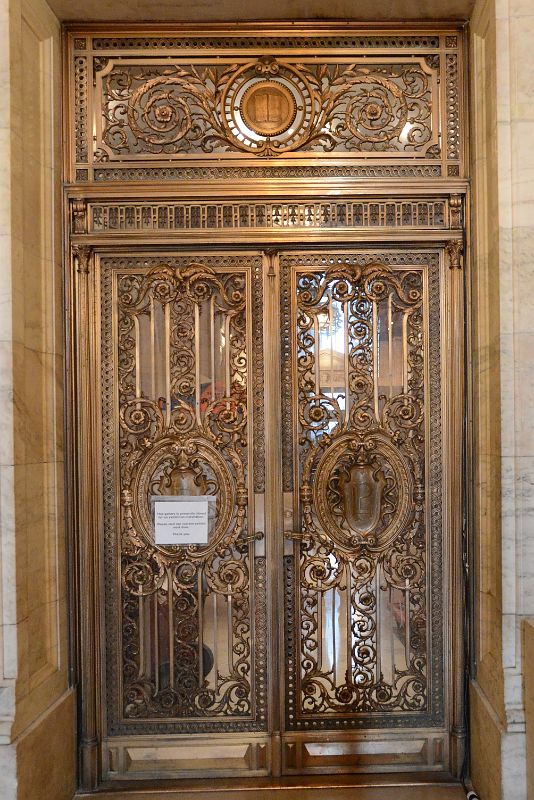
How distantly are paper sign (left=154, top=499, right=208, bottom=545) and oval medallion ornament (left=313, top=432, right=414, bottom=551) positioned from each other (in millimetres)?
468

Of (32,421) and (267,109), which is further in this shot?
(267,109)

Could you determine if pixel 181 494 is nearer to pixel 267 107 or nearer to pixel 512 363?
pixel 512 363

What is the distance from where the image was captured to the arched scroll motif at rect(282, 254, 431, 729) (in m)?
2.73

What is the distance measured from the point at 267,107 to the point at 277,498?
1603 mm

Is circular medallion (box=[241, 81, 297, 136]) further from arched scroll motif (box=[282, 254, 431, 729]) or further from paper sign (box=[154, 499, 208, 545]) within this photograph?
paper sign (box=[154, 499, 208, 545])

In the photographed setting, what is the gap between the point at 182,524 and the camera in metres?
2.73

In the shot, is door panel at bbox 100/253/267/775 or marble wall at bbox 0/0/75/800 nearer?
marble wall at bbox 0/0/75/800

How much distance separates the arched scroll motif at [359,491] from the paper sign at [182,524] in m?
0.40

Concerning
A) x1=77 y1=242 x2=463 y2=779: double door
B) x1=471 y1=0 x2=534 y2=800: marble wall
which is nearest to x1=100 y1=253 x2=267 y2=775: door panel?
x1=77 y1=242 x2=463 y2=779: double door

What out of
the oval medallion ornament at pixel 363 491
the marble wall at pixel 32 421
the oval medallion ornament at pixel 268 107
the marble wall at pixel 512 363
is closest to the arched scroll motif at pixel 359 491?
the oval medallion ornament at pixel 363 491

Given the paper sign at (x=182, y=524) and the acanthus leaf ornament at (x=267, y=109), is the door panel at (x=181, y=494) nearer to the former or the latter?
the paper sign at (x=182, y=524)

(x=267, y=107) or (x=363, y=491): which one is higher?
(x=267, y=107)

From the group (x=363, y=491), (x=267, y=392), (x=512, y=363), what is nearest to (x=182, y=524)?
(x=267, y=392)

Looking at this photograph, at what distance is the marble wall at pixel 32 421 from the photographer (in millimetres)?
2281
